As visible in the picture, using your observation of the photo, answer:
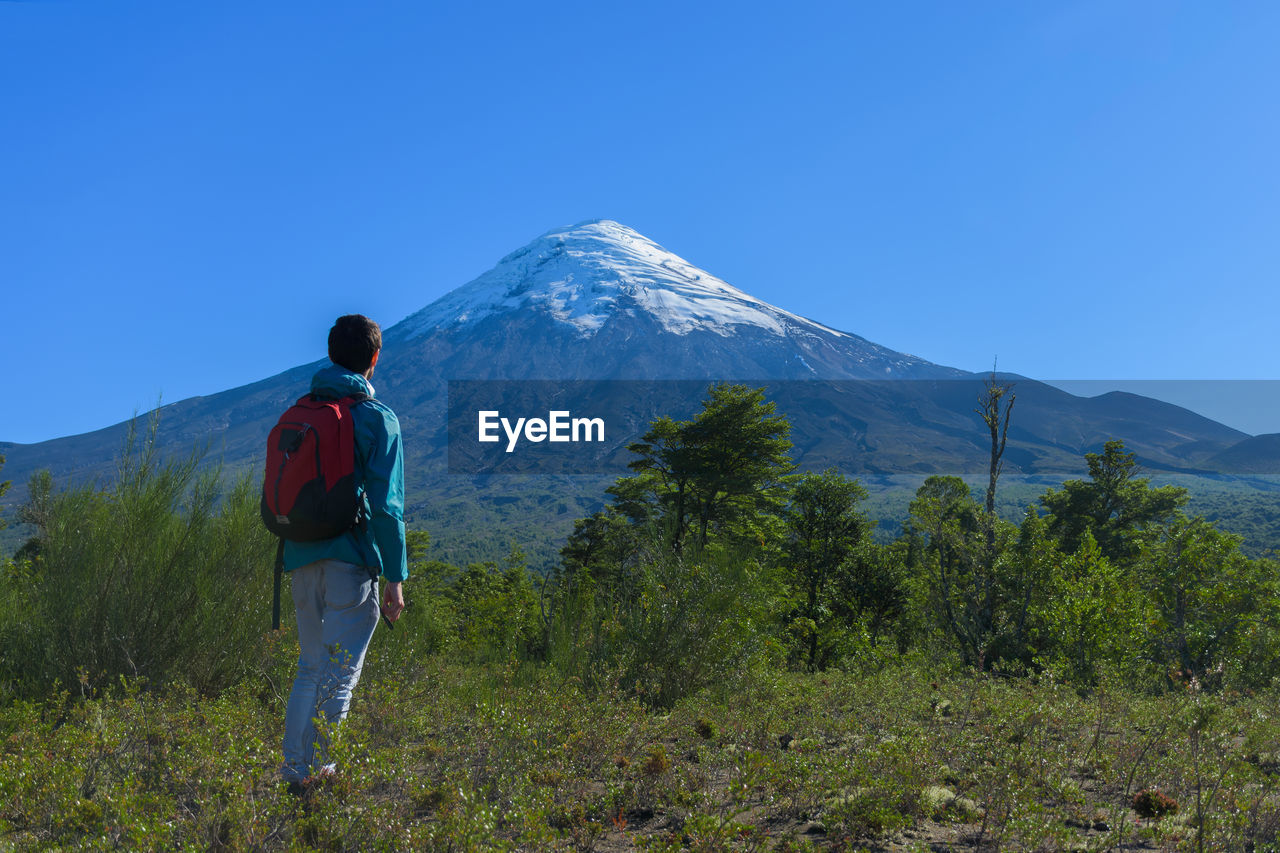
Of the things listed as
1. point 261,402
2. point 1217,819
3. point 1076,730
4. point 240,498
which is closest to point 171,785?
point 240,498

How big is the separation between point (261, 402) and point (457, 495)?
200 feet

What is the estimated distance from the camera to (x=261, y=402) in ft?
646

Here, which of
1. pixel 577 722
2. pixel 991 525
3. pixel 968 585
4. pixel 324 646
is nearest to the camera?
pixel 324 646

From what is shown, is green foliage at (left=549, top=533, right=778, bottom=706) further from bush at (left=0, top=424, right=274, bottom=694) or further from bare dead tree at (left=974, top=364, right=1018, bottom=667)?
bare dead tree at (left=974, top=364, right=1018, bottom=667)

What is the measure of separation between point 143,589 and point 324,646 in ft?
7.75

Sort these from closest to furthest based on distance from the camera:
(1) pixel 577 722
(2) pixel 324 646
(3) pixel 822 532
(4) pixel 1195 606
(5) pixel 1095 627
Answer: (2) pixel 324 646 < (1) pixel 577 722 < (5) pixel 1095 627 < (4) pixel 1195 606 < (3) pixel 822 532

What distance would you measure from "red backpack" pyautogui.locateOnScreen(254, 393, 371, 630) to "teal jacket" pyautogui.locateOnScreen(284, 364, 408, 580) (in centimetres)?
5

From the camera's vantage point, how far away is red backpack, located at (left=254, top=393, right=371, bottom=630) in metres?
2.73

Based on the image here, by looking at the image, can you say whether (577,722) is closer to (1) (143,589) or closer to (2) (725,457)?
(1) (143,589)

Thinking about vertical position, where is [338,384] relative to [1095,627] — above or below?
above

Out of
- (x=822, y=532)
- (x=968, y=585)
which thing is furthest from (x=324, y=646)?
(x=822, y=532)

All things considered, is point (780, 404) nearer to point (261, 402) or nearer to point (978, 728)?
point (261, 402)

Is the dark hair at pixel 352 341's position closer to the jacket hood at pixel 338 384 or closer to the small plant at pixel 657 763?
the jacket hood at pixel 338 384

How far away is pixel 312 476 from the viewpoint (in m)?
2.76
